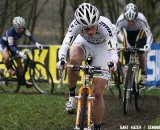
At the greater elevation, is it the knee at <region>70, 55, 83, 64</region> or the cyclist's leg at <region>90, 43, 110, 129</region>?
the knee at <region>70, 55, 83, 64</region>

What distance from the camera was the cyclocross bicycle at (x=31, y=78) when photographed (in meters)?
15.4

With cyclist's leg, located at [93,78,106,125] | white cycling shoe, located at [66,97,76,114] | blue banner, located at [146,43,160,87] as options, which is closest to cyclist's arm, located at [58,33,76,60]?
cyclist's leg, located at [93,78,106,125]

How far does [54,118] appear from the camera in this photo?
35.4ft

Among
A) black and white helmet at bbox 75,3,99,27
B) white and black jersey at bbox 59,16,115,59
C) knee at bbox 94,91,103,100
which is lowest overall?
knee at bbox 94,91,103,100

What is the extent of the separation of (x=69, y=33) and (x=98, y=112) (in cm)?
138

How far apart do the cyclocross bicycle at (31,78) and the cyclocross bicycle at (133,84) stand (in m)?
3.69

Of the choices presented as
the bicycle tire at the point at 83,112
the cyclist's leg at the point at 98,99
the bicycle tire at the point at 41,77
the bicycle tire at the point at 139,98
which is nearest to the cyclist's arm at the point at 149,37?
the bicycle tire at the point at 139,98

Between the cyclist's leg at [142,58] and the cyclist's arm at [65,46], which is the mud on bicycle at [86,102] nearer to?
the cyclist's arm at [65,46]

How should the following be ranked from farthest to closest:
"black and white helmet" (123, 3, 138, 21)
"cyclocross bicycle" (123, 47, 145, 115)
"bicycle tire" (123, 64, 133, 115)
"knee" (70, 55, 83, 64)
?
"black and white helmet" (123, 3, 138, 21)
"cyclocross bicycle" (123, 47, 145, 115)
"bicycle tire" (123, 64, 133, 115)
"knee" (70, 55, 83, 64)

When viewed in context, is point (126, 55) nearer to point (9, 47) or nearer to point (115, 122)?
point (115, 122)

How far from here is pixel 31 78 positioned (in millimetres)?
15484

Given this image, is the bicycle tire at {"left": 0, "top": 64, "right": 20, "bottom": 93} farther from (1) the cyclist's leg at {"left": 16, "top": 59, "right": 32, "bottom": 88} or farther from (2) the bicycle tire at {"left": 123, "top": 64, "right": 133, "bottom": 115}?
(2) the bicycle tire at {"left": 123, "top": 64, "right": 133, "bottom": 115}

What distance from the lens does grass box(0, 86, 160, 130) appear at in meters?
10.1

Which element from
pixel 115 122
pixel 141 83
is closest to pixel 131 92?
pixel 141 83
